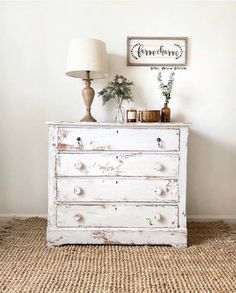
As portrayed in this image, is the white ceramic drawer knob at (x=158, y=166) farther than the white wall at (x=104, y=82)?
No

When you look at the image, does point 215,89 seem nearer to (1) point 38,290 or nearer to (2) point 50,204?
(2) point 50,204

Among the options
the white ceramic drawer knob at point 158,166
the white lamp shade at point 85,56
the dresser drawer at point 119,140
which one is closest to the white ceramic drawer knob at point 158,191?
the white ceramic drawer knob at point 158,166

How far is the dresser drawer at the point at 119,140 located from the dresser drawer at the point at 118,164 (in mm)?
43

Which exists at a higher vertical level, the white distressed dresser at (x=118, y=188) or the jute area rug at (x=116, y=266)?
the white distressed dresser at (x=118, y=188)

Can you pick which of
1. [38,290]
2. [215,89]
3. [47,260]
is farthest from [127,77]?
[38,290]

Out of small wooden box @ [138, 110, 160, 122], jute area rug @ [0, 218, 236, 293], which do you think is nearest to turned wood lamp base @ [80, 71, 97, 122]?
small wooden box @ [138, 110, 160, 122]

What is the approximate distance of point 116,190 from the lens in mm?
2199

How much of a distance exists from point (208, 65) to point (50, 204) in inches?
61.5

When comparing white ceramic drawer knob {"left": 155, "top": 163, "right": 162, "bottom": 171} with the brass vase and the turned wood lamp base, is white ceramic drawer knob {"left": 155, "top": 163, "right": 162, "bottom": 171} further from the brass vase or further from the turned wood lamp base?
the turned wood lamp base

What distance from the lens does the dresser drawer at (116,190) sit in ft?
7.20

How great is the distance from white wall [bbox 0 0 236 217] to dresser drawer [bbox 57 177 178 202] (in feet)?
2.03

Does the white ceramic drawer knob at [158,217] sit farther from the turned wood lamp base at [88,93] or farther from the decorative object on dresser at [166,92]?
the turned wood lamp base at [88,93]

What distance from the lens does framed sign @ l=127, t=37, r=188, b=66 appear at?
2682 mm

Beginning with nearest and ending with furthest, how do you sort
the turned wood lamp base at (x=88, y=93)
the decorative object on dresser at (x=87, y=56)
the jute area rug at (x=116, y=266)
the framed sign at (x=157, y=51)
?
the jute area rug at (x=116, y=266) < the decorative object on dresser at (x=87, y=56) < the turned wood lamp base at (x=88, y=93) < the framed sign at (x=157, y=51)
